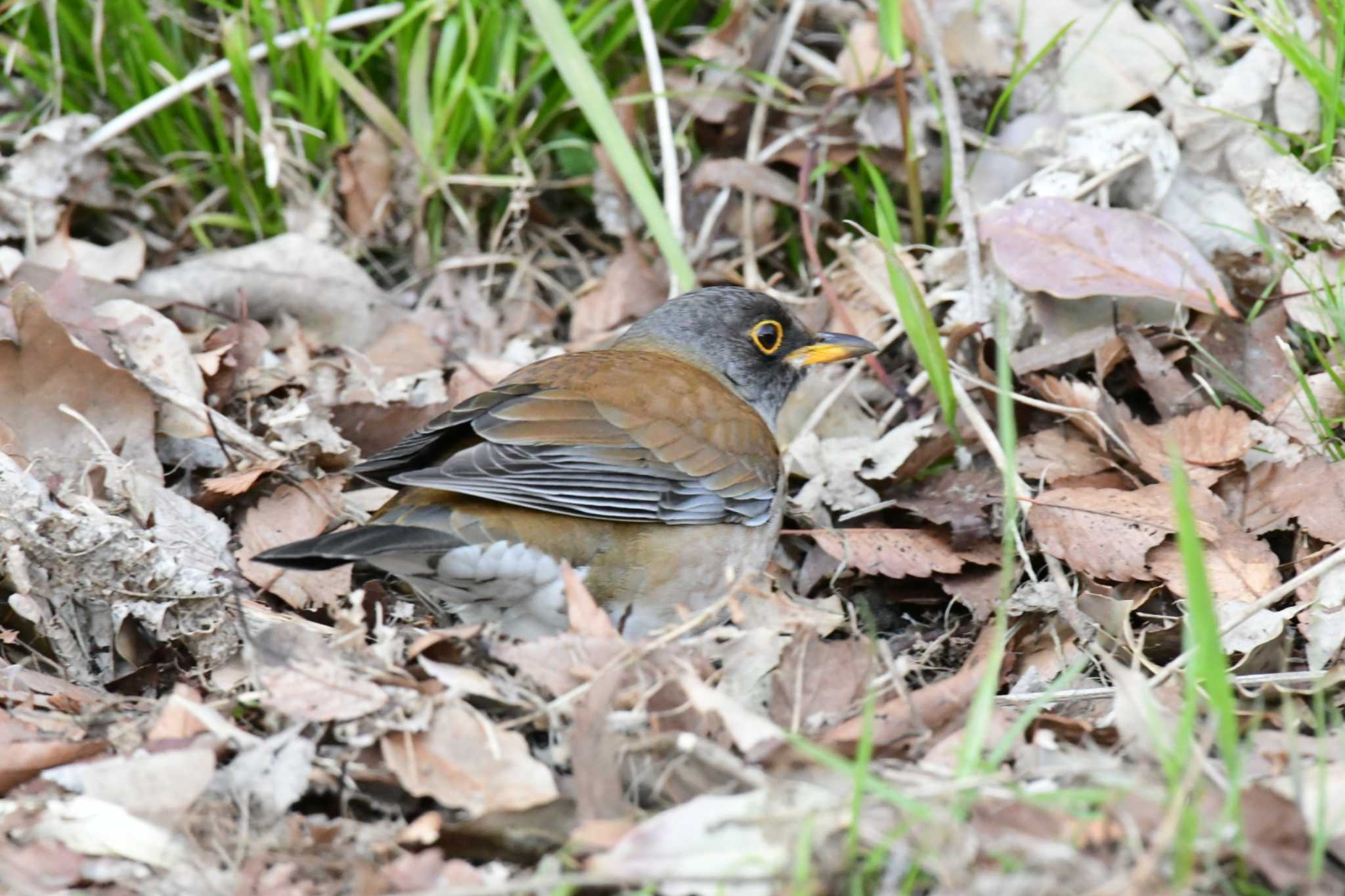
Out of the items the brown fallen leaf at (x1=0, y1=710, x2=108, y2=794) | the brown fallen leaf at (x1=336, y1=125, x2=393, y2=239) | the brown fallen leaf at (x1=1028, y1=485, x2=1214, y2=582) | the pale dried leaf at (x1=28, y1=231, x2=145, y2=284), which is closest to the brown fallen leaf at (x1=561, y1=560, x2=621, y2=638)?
the brown fallen leaf at (x1=0, y1=710, x2=108, y2=794)

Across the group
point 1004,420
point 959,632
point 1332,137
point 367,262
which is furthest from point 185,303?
point 1332,137

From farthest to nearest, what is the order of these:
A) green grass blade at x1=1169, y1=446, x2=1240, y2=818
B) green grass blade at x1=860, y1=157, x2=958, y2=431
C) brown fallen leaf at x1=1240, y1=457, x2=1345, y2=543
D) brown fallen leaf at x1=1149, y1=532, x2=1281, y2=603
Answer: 1. green grass blade at x1=860, y1=157, x2=958, y2=431
2. brown fallen leaf at x1=1240, y1=457, x2=1345, y2=543
3. brown fallen leaf at x1=1149, y1=532, x2=1281, y2=603
4. green grass blade at x1=1169, y1=446, x2=1240, y2=818

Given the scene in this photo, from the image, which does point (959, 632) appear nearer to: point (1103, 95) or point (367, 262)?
point (1103, 95)

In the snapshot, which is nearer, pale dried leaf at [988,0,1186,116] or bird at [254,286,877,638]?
bird at [254,286,877,638]

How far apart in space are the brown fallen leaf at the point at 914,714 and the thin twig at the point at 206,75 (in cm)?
391

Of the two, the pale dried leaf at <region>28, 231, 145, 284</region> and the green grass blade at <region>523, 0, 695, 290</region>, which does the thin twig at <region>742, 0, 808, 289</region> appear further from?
the pale dried leaf at <region>28, 231, 145, 284</region>

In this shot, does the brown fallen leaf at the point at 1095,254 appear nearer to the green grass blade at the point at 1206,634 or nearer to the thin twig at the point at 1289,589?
the thin twig at the point at 1289,589

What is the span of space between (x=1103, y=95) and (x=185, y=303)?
3.90 m

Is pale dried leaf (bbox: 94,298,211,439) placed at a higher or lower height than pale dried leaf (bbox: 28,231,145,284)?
lower

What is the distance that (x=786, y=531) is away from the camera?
514cm

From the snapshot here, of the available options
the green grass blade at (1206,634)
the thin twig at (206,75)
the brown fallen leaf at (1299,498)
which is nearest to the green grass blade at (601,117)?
the thin twig at (206,75)

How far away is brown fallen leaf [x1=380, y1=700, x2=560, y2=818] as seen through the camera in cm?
329

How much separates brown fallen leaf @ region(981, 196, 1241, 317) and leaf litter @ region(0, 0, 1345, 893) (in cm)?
2

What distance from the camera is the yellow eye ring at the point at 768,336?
220 inches
